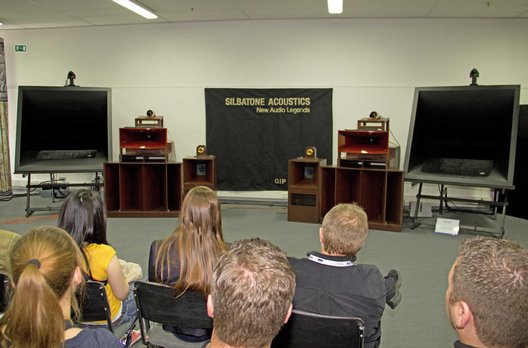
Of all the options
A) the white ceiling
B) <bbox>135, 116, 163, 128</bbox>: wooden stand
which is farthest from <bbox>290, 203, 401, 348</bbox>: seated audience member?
<bbox>135, 116, 163, 128</bbox>: wooden stand

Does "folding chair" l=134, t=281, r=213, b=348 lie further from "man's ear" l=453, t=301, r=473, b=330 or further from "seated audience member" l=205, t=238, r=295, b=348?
"man's ear" l=453, t=301, r=473, b=330

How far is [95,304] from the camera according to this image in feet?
6.37

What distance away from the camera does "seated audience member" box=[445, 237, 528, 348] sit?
1002mm

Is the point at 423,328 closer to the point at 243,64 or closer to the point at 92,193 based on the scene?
the point at 92,193

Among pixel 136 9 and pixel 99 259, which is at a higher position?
pixel 136 9

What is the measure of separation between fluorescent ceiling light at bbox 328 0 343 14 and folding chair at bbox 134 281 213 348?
15.5ft

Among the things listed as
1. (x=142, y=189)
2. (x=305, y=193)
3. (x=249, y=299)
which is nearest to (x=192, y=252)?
(x=249, y=299)

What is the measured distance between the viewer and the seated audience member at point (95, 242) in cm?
207

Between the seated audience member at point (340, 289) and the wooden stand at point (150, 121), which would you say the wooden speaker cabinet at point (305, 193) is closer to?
the wooden stand at point (150, 121)

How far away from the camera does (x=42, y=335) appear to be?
3.80ft

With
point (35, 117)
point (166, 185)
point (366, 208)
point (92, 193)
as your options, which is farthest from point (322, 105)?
point (92, 193)

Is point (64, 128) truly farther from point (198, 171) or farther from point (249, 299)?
point (249, 299)

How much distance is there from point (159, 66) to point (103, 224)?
5520mm

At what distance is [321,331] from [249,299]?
2.27 ft
